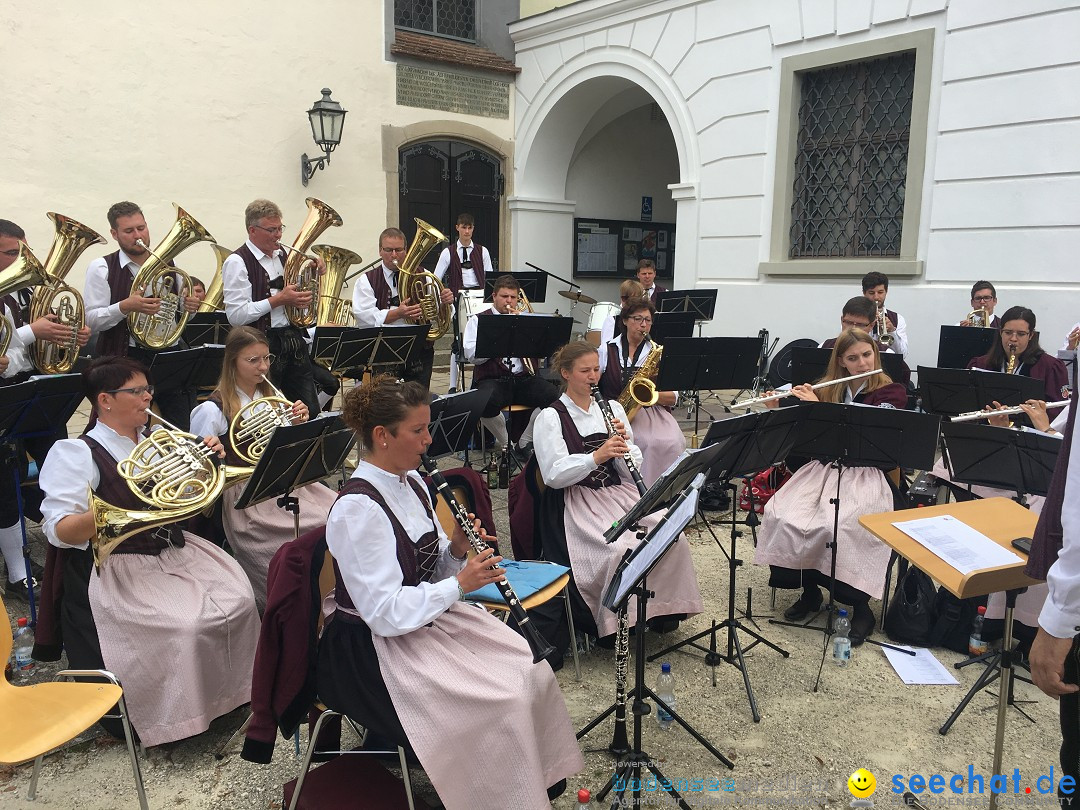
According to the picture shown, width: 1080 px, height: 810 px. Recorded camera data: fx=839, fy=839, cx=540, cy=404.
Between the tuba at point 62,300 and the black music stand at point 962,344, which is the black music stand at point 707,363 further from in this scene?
the tuba at point 62,300

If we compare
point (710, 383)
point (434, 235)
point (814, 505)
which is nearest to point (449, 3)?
point (434, 235)

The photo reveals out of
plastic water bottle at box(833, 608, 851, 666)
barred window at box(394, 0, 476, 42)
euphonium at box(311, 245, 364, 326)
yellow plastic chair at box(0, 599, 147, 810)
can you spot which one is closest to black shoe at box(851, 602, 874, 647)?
plastic water bottle at box(833, 608, 851, 666)

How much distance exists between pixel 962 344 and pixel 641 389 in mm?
3120

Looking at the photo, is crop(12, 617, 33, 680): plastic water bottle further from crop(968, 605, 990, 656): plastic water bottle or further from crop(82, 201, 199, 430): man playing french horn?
crop(968, 605, 990, 656): plastic water bottle

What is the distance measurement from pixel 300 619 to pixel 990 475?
3158 millimetres

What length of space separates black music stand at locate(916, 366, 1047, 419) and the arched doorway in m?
8.59

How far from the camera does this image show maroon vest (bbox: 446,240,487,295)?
930 centimetres

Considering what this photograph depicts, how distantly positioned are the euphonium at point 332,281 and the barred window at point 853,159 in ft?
19.0

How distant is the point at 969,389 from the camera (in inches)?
199

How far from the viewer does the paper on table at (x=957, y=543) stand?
111 inches

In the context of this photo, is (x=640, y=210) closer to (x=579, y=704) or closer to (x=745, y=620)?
(x=745, y=620)

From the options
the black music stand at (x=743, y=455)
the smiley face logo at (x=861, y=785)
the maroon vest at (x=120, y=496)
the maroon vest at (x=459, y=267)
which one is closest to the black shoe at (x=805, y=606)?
the black music stand at (x=743, y=455)

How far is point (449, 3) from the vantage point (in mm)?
12875

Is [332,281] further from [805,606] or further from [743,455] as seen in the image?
[805,606]
